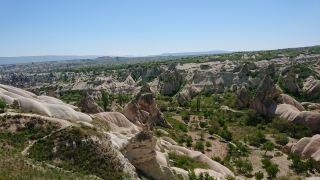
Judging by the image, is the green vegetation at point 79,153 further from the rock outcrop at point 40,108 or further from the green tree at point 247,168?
the green tree at point 247,168

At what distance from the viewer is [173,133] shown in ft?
151

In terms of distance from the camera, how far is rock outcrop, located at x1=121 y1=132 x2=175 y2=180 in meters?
20.9

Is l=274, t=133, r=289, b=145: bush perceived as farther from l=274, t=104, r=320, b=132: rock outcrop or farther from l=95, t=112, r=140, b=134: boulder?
l=95, t=112, r=140, b=134: boulder

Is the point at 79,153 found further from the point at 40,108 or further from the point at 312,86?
the point at 312,86

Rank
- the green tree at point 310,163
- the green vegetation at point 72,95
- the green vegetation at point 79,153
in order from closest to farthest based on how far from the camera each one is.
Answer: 1. the green vegetation at point 79,153
2. the green tree at point 310,163
3. the green vegetation at point 72,95

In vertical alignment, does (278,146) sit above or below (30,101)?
below

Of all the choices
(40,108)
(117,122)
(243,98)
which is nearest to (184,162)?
(117,122)

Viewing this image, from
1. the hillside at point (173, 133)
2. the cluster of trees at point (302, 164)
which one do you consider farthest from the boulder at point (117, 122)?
the cluster of trees at point (302, 164)

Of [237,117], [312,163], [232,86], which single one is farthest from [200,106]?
[312,163]

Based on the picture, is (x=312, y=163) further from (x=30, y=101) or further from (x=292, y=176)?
(x=30, y=101)

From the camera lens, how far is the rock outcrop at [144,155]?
2086 cm

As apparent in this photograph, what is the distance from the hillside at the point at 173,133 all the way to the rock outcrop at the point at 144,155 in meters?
0.08

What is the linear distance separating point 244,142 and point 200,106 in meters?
27.2

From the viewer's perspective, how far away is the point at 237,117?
192 feet
